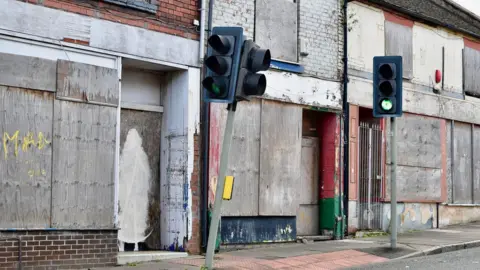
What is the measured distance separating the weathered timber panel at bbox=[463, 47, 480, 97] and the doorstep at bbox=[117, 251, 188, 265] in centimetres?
1090

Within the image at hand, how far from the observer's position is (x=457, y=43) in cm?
1975

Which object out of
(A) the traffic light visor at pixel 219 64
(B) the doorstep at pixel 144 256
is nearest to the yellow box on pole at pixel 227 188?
(A) the traffic light visor at pixel 219 64

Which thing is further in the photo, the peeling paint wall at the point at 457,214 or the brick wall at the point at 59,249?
the peeling paint wall at the point at 457,214

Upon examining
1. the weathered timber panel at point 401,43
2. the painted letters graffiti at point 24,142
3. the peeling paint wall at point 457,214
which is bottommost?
the peeling paint wall at point 457,214

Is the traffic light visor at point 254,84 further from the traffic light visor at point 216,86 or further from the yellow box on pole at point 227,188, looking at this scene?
the yellow box on pole at point 227,188

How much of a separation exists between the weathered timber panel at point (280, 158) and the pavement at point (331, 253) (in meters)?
0.83

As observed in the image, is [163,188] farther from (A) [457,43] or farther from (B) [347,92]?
(A) [457,43]

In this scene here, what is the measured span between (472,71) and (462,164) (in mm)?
2675

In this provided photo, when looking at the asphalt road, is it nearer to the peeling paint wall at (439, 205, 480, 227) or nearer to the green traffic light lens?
the green traffic light lens

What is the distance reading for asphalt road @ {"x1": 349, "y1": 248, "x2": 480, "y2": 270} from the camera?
11203mm

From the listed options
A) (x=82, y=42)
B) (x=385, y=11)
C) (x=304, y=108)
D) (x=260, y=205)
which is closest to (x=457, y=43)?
(x=385, y=11)

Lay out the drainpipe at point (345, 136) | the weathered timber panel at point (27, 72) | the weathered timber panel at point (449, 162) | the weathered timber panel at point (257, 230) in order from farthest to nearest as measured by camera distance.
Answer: the weathered timber panel at point (449, 162), the drainpipe at point (345, 136), the weathered timber panel at point (257, 230), the weathered timber panel at point (27, 72)

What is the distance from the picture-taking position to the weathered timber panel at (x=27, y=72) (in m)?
10.4

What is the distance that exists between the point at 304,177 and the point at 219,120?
10.3ft
